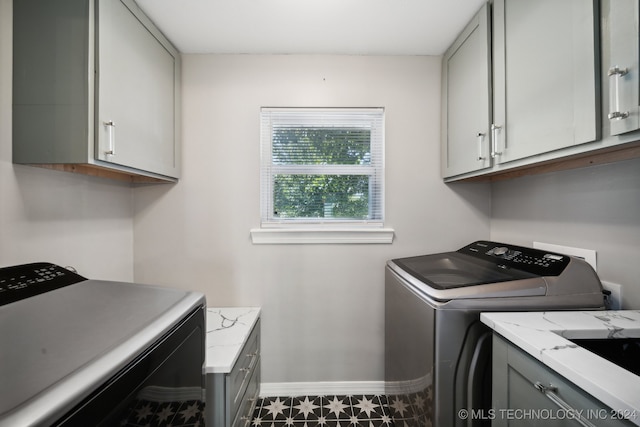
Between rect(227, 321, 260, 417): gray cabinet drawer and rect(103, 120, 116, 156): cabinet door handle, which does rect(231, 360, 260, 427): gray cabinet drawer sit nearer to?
rect(227, 321, 260, 417): gray cabinet drawer

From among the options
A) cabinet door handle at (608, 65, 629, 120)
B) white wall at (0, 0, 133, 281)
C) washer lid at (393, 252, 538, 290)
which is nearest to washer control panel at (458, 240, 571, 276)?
washer lid at (393, 252, 538, 290)

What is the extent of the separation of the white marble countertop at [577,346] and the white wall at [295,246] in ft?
2.91

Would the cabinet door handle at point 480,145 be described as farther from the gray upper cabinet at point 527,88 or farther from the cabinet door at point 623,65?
the cabinet door at point 623,65

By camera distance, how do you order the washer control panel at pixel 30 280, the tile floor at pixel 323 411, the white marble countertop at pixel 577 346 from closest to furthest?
the white marble countertop at pixel 577 346 < the washer control panel at pixel 30 280 < the tile floor at pixel 323 411

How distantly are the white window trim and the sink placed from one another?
1055 mm

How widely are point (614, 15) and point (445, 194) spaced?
1174mm

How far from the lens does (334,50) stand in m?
1.75

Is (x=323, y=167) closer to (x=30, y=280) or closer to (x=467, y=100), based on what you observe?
(x=467, y=100)

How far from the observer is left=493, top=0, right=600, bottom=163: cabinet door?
0.83 meters

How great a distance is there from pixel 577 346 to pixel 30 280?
5.80 feet

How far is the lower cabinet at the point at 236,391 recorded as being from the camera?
1.16 metres

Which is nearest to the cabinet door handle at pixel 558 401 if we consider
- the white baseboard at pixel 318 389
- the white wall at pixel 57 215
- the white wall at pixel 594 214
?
the white wall at pixel 594 214

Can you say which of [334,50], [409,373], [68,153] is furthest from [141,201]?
[409,373]

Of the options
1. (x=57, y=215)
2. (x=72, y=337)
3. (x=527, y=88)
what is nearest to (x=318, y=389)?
(x=72, y=337)
